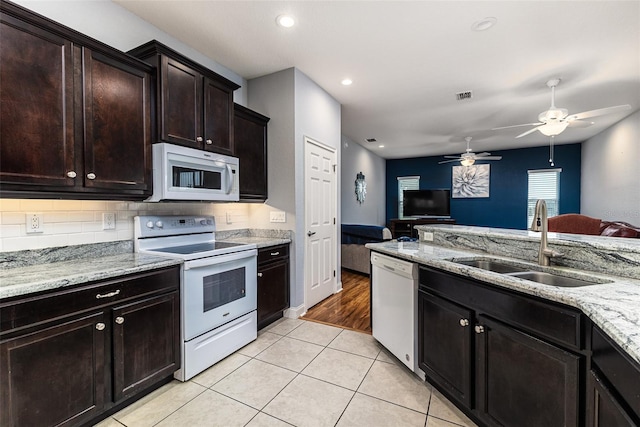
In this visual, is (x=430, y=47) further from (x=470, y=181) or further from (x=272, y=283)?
(x=470, y=181)

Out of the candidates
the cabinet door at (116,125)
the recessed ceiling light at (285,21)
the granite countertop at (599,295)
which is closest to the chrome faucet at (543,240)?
the granite countertop at (599,295)

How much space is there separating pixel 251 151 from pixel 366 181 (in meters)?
4.85

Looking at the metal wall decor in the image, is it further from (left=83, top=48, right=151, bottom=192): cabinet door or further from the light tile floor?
(left=83, top=48, right=151, bottom=192): cabinet door

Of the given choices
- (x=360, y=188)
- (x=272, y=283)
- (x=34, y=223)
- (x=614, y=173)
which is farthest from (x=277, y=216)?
(x=614, y=173)

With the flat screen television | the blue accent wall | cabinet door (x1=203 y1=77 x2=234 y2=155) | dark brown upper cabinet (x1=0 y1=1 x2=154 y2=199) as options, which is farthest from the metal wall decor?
dark brown upper cabinet (x1=0 y1=1 x2=154 y2=199)

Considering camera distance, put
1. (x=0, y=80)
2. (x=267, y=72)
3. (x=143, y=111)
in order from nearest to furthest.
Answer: (x=0, y=80)
(x=143, y=111)
(x=267, y=72)

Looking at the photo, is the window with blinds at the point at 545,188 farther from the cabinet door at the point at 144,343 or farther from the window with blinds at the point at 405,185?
the cabinet door at the point at 144,343

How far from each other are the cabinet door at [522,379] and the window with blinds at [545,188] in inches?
284

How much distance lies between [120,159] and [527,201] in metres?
8.81

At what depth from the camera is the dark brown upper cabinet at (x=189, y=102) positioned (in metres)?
2.12

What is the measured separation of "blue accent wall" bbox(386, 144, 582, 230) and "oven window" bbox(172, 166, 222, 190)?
746 centimetres

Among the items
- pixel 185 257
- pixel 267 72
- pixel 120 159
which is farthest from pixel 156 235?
pixel 267 72

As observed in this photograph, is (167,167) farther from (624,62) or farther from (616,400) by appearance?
(624,62)

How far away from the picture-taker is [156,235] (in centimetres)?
237
